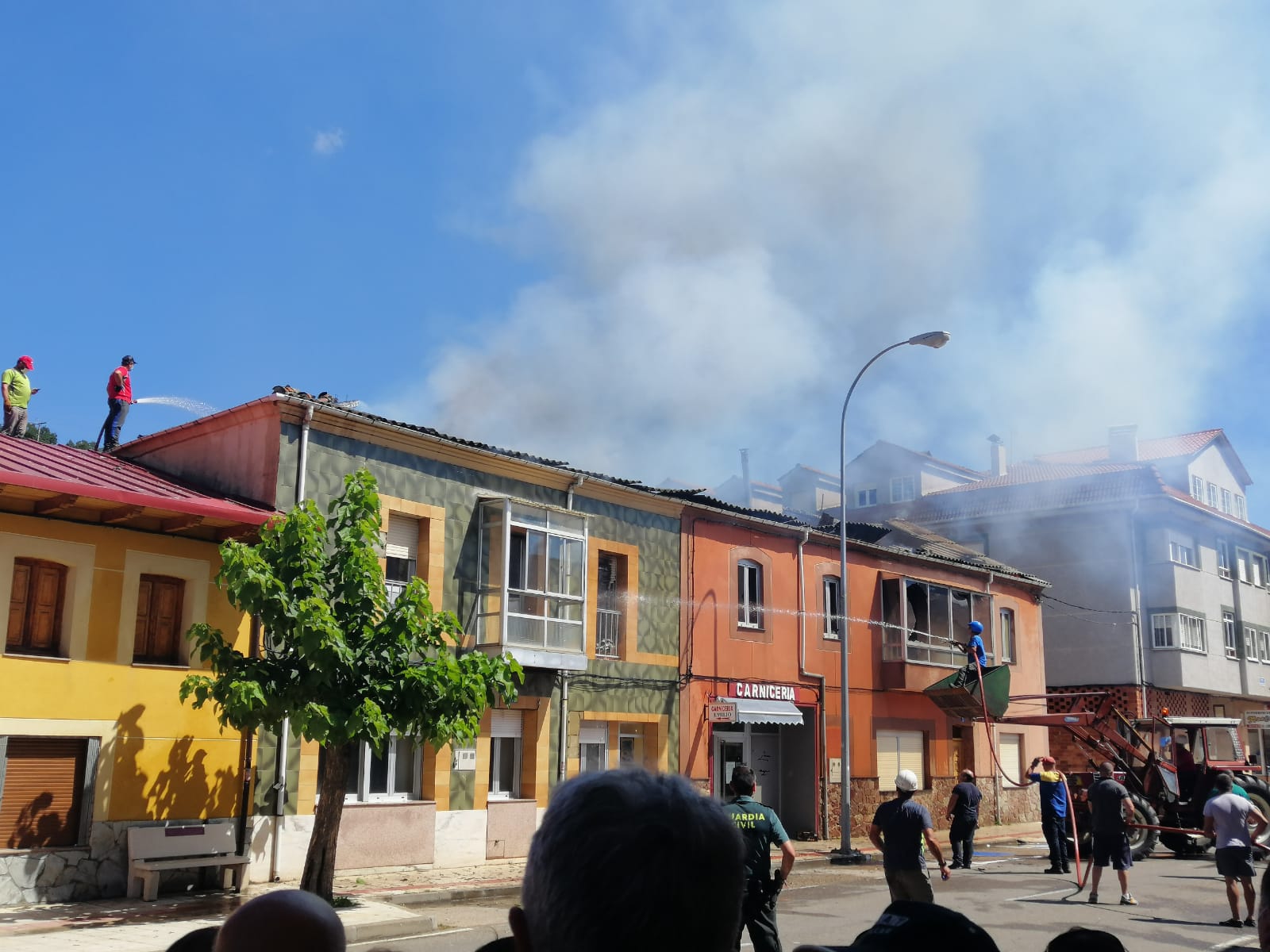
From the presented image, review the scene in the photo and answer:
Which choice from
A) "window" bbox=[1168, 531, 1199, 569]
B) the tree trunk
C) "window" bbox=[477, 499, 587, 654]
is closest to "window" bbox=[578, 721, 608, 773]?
"window" bbox=[477, 499, 587, 654]

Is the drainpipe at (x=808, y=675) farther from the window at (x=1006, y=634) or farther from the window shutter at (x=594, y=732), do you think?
the window at (x=1006, y=634)

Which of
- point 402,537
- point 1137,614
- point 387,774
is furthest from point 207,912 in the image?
point 1137,614

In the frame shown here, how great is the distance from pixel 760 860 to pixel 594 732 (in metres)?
14.8

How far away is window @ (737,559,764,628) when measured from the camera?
2509cm

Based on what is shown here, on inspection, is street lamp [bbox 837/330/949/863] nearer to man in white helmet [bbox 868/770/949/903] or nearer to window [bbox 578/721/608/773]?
window [bbox 578/721/608/773]

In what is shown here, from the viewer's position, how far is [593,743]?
22125 millimetres

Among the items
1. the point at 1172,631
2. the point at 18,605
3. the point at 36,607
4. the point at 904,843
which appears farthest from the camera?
the point at 1172,631

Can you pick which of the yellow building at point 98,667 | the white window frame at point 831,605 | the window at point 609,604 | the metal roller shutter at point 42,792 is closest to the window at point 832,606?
the white window frame at point 831,605

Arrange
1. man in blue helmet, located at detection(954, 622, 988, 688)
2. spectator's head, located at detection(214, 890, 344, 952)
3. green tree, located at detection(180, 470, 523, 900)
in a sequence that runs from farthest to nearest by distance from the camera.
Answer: man in blue helmet, located at detection(954, 622, 988, 688)
green tree, located at detection(180, 470, 523, 900)
spectator's head, located at detection(214, 890, 344, 952)

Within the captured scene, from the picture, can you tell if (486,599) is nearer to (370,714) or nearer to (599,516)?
(599,516)

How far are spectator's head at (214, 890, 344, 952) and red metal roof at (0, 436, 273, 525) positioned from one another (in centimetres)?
1320

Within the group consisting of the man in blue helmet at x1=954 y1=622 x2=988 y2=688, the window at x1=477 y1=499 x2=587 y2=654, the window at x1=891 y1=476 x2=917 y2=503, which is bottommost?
the man in blue helmet at x1=954 y1=622 x2=988 y2=688

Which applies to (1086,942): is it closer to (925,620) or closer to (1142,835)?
(1142,835)

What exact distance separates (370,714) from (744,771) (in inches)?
278
